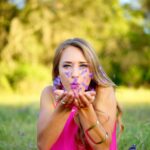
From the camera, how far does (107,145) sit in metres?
2.14

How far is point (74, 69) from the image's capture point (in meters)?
2.12

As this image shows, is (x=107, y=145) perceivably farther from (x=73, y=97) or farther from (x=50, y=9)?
(x=50, y=9)

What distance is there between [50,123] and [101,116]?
0.25 m

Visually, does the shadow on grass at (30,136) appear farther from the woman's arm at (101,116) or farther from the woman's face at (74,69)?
the woman's face at (74,69)

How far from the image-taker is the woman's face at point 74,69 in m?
2.02

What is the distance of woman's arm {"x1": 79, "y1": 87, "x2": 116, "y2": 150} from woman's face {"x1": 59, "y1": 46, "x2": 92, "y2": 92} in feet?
0.42

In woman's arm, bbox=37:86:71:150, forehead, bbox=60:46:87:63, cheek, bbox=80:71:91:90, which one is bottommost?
woman's arm, bbox=37:86:71:150

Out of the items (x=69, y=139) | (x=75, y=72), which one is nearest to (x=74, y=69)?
(x=75, y=72)

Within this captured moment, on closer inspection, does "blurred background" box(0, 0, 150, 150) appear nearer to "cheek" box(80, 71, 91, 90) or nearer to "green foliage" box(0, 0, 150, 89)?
"green foliage" box(0, 0, 150, 89)

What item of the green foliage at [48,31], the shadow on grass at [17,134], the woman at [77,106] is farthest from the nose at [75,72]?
the green foliage at [48,31]

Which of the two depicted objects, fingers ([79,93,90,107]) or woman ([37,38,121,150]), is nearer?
fingers ([79,93,90,107])

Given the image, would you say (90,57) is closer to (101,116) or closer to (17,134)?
(101,116)

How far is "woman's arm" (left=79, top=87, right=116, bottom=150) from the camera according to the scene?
2.01 meters

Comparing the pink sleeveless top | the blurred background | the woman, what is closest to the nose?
the woman
